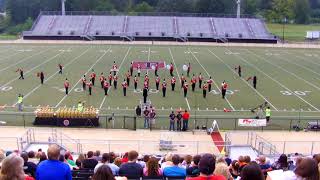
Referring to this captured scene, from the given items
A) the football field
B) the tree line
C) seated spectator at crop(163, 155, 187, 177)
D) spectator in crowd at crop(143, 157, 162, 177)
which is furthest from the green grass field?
the tree line

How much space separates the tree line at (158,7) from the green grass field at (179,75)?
3752 cm

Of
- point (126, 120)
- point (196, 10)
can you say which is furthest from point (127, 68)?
point (196, 10)

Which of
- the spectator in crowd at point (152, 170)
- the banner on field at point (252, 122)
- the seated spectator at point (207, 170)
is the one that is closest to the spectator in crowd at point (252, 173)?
the seated spectator at point (207, 170)

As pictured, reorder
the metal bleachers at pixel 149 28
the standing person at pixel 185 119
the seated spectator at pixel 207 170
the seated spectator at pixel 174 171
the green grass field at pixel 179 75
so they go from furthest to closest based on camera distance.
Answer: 1. the metal bleachers at pixel 149 28
2. the green grass field at pixel 179 75
3. the standing person at pixel 185 119
4. the seated spectator at pixel 174 171
5. the seated spectator at pixel 207 170

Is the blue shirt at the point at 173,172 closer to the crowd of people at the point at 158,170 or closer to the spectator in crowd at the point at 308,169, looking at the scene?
the crowd of people at the point at 158,170

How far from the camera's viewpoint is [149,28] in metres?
66.1

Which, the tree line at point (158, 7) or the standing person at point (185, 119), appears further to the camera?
the tree line at point (158, 7)

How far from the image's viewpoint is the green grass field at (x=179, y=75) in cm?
2164

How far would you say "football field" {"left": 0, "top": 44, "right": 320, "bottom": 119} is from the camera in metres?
21.8

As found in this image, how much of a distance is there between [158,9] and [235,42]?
30552 mm

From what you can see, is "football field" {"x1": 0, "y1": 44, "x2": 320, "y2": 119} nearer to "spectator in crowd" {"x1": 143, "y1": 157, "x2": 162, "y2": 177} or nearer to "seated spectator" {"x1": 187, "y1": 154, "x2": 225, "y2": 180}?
"spectator in crowd" {"x1": 143, "y1": 157, "x2": 162, "y2": 177}

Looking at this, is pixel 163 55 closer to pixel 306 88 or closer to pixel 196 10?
pixel 306 88

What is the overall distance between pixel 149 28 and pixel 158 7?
23938 mm

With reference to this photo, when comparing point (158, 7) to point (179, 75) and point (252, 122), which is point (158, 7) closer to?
point (179, 75)
